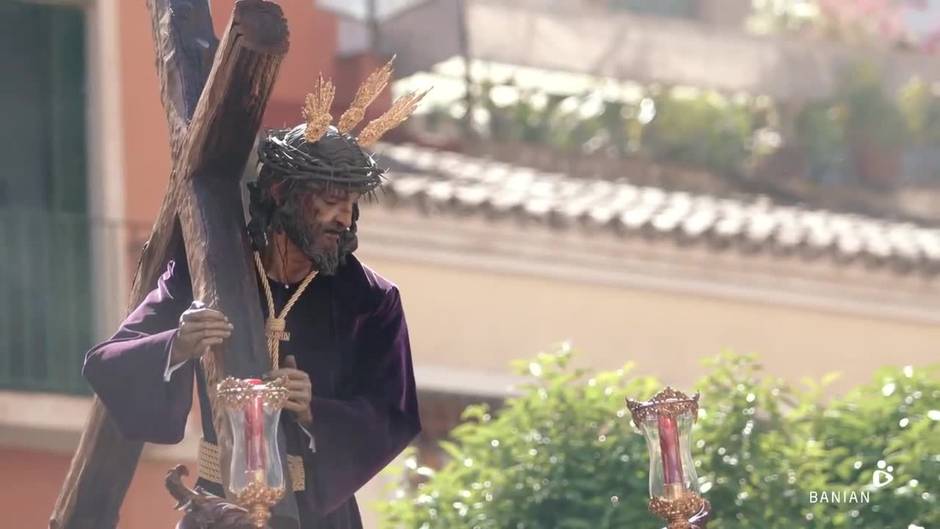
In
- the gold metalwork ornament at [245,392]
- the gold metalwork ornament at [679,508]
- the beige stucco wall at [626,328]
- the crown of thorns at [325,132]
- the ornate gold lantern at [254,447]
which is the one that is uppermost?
the crown of thorns at [325,132]

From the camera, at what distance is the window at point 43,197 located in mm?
12180

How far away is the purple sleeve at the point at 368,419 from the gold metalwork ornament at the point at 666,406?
1.62ft

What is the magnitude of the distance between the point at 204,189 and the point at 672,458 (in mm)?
1027

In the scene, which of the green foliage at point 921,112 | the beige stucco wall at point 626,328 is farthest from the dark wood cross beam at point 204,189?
the green foliage at point 921,112

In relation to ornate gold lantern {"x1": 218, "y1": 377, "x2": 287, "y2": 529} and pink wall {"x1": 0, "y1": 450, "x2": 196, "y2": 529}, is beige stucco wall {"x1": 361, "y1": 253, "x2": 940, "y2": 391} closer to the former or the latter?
pink wall {"x1": 0, "y1": 450, "x2": 196, "y2": 529}

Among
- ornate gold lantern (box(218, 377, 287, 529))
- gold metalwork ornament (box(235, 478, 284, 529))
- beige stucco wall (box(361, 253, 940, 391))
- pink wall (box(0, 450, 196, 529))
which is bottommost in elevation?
pink wall (box(0, 450, 196, 529))

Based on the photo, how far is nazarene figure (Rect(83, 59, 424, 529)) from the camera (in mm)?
4793

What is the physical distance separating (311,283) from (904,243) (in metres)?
10.5

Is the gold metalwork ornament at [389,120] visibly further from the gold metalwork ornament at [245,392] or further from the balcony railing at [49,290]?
the balcony railing at [49,290]

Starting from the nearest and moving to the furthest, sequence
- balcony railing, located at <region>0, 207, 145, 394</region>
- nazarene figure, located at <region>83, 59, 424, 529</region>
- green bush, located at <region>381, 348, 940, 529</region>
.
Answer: nazarene figure, located at <region>83, 59, 424, 529</region> → green bush, located at <region>381, 348, 940, 529</region> → balcony railing, located at <region>0, 207, 145, 394</region>

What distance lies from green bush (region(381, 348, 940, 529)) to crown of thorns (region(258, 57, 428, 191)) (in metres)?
2.68

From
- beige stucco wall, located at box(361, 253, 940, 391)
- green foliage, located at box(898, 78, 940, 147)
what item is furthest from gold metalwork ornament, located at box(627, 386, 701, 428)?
green foliage, located at box(898, 78, 940, 147)

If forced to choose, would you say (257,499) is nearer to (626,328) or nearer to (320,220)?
(320,220)

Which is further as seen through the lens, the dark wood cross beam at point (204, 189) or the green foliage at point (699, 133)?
the green foliage at point (699, 133)
